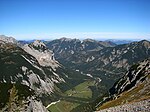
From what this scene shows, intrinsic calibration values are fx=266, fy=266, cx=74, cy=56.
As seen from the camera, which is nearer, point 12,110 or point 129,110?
point 129,110

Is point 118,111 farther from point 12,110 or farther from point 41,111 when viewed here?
point 41,111

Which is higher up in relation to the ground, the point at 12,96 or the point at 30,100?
the point at 12,96

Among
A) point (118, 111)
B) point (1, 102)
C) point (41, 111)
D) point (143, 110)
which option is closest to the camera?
point (143, 110)

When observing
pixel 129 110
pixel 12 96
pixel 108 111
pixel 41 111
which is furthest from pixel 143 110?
pixel 41 111

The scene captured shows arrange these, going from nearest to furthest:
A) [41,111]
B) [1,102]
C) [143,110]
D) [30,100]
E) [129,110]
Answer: [143,110] < [129,110] < [1,102] < [30,100] < [41,111]

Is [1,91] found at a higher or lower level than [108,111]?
lower

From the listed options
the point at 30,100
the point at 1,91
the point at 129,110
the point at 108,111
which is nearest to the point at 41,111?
the point at 30,100

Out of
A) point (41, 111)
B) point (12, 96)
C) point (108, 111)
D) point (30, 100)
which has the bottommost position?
point (41, 111)

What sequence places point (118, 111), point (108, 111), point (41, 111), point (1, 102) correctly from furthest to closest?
1. point (41, 111)
2. point (1, 102)
3. point (108, 111)
4. point (118, 111)

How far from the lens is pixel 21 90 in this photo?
656ft

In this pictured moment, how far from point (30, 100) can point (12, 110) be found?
102984 mm

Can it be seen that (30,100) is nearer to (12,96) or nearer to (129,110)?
(12,96)

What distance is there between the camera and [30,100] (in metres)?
176

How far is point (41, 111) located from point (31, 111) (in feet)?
78.3
